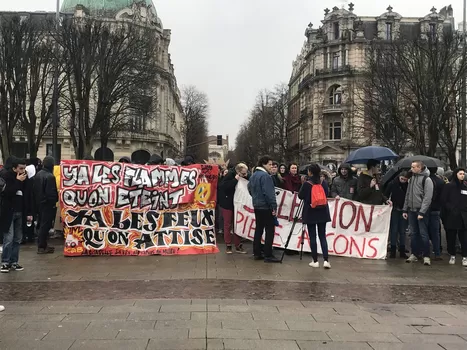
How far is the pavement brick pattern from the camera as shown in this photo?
4.80 m

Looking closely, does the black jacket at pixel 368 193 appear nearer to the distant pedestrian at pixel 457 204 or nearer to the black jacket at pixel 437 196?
the black jacket at pixel 437 196

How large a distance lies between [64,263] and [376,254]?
6.16 m

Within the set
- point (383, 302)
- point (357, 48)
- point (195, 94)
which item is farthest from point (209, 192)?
point (195, 94)

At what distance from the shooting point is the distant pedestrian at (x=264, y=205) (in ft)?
29.1

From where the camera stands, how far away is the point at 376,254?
984 cm

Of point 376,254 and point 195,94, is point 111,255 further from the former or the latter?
point 195,94

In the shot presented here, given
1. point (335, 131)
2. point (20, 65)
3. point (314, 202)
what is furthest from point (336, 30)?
point (314, 202)

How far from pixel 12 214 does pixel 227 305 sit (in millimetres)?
3979

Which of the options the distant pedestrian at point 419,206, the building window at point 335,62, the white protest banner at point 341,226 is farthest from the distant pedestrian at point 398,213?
the building window at point 335,62

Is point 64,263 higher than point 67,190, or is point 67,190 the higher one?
point 67,190

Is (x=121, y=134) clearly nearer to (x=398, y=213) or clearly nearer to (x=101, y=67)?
(x=101, y=67)

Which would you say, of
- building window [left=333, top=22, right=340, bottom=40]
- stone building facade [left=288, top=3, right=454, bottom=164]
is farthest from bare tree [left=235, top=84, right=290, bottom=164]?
building window [left=333, top=22, right=340, bottom=40]

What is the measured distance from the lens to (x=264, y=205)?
895 centimetres

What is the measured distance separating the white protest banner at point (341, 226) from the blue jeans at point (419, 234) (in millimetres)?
550
